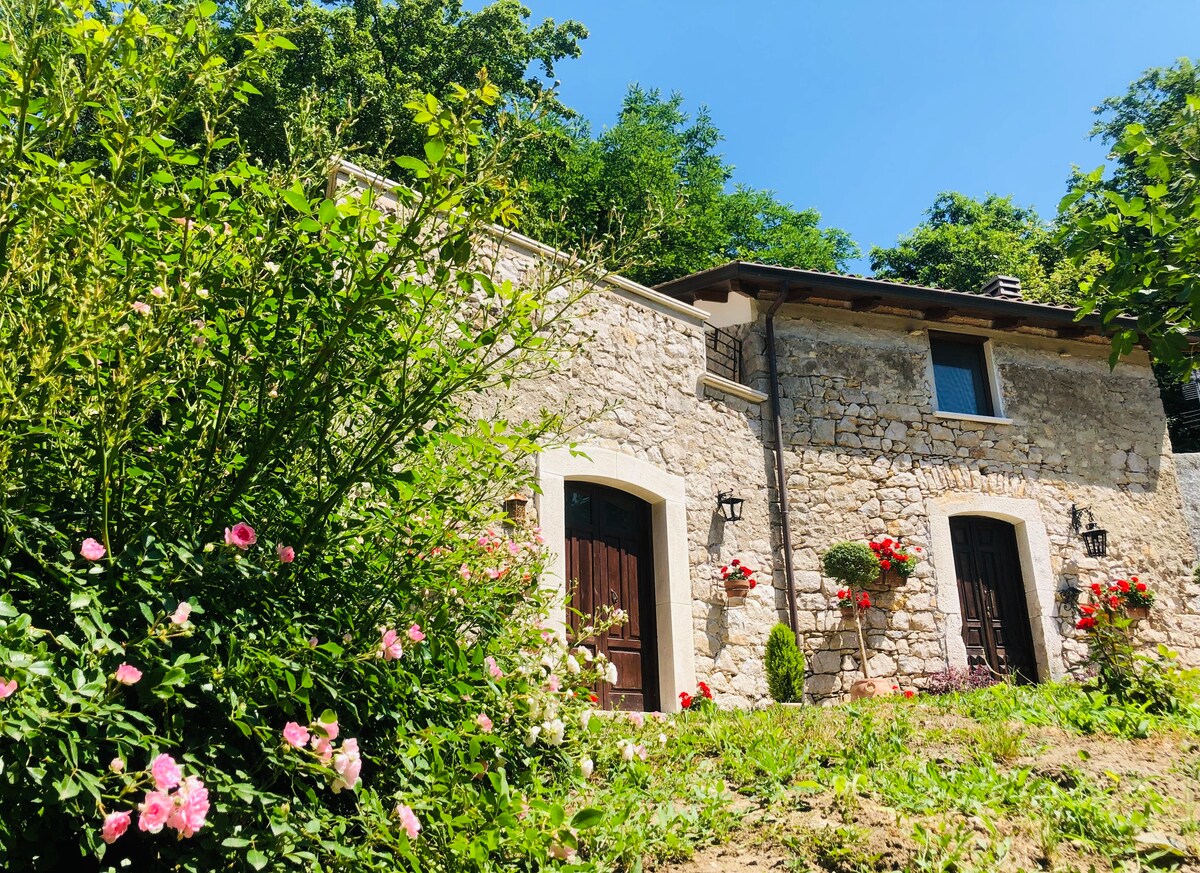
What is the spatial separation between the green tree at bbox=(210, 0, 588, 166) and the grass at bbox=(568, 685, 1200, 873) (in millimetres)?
12166

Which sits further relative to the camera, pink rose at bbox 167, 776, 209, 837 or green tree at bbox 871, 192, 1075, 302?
green tree at bbox 871, 192, 1075, 302

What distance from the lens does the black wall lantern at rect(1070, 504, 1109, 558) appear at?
32.8 feet

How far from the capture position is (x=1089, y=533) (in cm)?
1000

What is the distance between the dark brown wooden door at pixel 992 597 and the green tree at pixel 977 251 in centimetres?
1121

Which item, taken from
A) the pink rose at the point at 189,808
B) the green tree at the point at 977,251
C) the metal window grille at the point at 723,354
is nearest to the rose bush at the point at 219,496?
the pink rose at the point at 189,808

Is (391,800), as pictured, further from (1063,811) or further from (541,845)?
(1063,811)

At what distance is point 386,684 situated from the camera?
2264 mm

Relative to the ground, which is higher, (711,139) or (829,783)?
(711,139)

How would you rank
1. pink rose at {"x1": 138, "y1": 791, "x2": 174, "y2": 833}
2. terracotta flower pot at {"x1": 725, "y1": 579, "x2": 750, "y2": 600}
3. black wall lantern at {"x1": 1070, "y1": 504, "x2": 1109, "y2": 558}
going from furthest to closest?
black wall lantern at {"x1": 1070, "y1": 504, "x2": 1109, "y2": 558}
terracotta flower pot at {"x1": 725, "y1": 579, "x2": 750, "y2": 600}
pink rose at {"x1": 138, "y1": 791, "x2": 174, "y2": 833}

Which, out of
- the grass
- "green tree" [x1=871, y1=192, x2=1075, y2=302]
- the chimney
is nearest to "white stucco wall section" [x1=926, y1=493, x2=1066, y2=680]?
the chimney

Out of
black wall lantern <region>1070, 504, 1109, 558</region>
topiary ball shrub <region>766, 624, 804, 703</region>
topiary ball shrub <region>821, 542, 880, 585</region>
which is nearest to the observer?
topiary ball shrub <region>766, 624, 804, 703</region>

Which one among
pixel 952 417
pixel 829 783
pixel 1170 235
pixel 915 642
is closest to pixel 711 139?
pixel 952 417

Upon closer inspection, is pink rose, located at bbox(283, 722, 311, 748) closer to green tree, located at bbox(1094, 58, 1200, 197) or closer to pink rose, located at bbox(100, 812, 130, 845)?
pink rose, located at bbox(100, 812, 130, 845)

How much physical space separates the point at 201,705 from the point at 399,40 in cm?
1775
